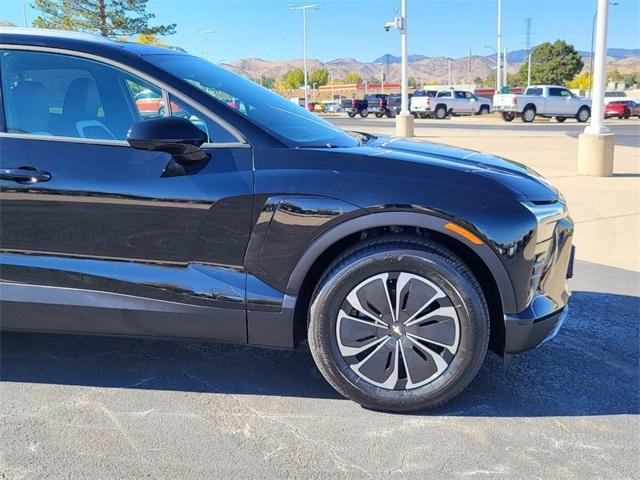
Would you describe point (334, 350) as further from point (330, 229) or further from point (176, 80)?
point (176, 80)

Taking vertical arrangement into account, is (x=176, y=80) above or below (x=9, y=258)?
above

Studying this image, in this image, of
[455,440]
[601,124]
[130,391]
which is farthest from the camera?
[601,124]

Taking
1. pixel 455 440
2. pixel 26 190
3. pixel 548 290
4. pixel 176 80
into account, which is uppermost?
pixel 176 80

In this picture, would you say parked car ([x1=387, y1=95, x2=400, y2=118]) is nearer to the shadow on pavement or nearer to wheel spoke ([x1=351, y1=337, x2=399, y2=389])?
the shadow on pavement

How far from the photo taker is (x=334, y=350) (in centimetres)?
305

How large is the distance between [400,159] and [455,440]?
1.36 meters

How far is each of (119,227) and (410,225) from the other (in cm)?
141

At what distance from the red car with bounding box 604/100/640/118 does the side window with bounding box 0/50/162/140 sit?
4262 cm

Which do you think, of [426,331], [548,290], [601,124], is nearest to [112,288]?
[426,331]

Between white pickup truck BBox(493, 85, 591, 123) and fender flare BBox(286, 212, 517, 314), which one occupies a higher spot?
white pickup truck BBox(493, 85, 591, 123)

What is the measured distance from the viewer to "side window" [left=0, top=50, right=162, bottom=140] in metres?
3.21

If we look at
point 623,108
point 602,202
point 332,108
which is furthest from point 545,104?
point 332,108

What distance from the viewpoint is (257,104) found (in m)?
3.54

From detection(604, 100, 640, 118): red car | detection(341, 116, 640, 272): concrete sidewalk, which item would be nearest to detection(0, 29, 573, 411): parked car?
detection(341, 116, 640, 272): concrete sidewalk
